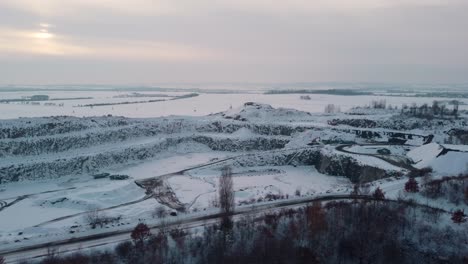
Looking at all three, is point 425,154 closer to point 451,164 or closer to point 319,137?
point 451,164

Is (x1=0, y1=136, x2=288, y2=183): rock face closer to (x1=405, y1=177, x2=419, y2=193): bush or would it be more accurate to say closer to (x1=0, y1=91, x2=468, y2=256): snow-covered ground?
(x1=0, y1=91, x2=468, y2=256): snow-covered ground

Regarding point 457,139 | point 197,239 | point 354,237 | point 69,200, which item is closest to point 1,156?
point 69,200

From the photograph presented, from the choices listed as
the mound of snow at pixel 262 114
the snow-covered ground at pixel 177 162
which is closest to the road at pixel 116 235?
the snow-covered ground at pixel 177 162

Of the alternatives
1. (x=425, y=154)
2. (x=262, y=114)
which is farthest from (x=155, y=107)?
(x=425, y=154)

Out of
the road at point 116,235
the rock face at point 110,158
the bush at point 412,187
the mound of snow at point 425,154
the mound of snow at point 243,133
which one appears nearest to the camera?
the road at point 116,235

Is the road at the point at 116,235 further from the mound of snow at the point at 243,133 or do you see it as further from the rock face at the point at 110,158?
the mound of snow at the point at 243,133

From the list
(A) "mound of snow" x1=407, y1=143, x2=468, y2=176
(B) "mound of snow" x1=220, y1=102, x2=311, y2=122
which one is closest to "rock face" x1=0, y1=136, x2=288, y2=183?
(B) "mound of snow" x1=220, y1=102, x2=311, y2=122
